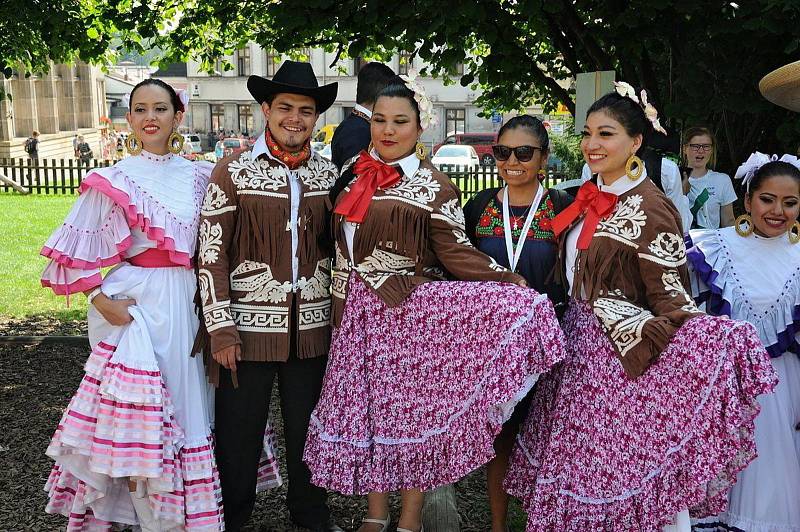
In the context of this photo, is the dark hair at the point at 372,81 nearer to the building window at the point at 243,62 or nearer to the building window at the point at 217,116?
the building window at the point at 243,62

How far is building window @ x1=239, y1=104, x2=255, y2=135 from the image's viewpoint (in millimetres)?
47475

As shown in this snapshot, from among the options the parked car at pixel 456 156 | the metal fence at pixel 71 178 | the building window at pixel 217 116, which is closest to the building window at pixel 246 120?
the building window at pixel 217 116

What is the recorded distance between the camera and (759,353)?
2859 mm

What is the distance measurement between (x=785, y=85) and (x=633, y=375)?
132 cm

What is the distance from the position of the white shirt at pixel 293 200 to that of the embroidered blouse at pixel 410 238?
0.70ft

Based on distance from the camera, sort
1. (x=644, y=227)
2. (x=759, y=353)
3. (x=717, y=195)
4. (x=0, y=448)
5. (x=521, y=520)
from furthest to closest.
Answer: (x=717, y=195)
(x=0, y=448)
(x=521, y=520)
(x=644, y=227)
(x=759, y=353)

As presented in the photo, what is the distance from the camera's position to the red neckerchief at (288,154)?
3.49 m

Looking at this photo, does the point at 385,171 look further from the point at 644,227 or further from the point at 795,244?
the point at 795,244

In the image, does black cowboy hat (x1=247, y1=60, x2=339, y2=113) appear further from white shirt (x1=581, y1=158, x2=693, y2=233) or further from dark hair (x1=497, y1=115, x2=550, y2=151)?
white shirt (x1=581, y1=158, x2=693, y2=233)

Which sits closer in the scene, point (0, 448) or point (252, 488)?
point (252, 488)

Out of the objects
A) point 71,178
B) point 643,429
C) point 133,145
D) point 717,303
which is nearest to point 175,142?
point 133,145

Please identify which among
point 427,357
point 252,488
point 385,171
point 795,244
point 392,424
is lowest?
point 252,488

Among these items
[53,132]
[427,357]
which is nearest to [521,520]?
[427,357]

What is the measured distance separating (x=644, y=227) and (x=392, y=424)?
4.34ft
